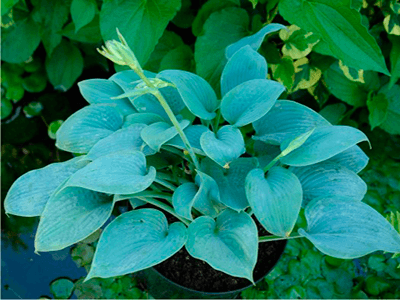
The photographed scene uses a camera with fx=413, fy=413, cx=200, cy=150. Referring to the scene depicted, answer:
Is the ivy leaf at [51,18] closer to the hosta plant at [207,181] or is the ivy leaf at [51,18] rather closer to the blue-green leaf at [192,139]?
the hosta plant at [207,181]

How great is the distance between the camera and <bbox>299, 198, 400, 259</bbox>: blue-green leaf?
1.73ft

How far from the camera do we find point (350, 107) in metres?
1.26

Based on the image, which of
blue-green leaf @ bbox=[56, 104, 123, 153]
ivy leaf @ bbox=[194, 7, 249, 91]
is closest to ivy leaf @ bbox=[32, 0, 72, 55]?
ivy leaf @ bbox=[194, 7, 249, 91]

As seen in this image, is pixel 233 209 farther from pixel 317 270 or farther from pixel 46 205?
pixel 317 270

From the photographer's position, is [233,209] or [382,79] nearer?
[233,209]

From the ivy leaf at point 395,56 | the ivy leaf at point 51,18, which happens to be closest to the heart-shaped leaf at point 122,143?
the ivy leaf at point 51,18

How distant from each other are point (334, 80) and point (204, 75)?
15.1 inches

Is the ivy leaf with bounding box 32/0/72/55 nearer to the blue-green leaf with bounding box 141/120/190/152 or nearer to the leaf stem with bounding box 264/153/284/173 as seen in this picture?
the blue-green leaf with bounding box 141/120/190/152

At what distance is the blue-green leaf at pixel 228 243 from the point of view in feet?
1.74

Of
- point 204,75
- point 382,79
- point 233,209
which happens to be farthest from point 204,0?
point 233,209

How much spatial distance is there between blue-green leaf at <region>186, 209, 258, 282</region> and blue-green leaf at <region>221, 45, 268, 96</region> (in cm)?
23

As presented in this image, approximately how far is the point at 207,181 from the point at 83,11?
53 centimetres

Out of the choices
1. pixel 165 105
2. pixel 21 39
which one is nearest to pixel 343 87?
pixel 165 105

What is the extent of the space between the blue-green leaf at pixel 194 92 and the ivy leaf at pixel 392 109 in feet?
2.12
